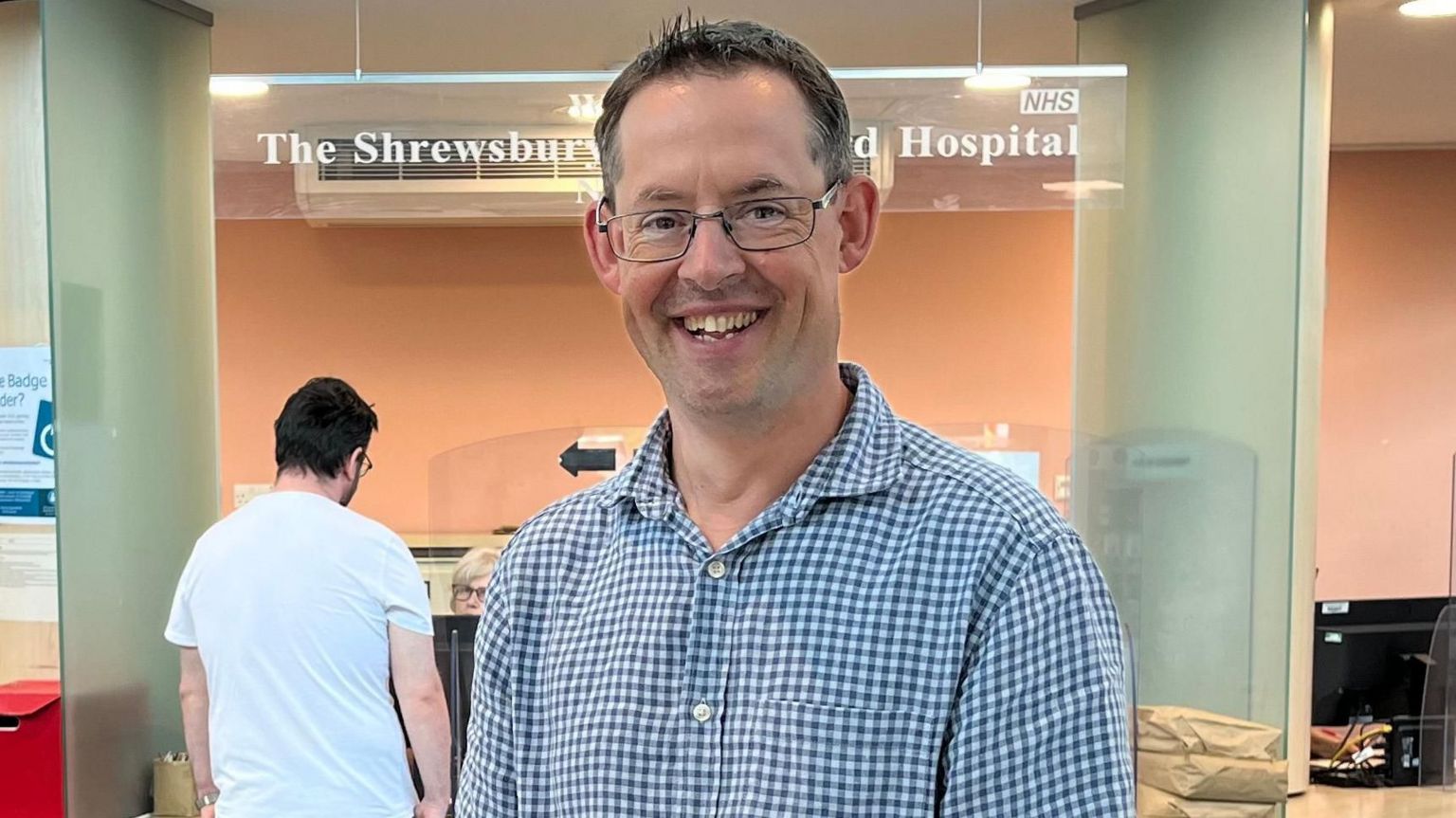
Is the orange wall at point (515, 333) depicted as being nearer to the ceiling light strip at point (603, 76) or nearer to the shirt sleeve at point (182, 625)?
the ceiling light strip at point (603, 76)

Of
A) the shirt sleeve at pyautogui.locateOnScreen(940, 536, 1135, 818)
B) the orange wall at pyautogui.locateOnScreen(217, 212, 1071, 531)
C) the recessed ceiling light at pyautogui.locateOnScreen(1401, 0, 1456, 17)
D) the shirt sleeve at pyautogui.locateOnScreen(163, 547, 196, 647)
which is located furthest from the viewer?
the orange wall at pyautogui.locateOnScreen(217, 212, 1071, 531)

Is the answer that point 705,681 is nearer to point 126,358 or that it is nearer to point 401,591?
point 401,591

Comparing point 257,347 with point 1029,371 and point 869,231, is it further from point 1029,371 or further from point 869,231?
point 869,231

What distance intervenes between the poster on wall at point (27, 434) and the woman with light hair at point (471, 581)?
3.56 feet

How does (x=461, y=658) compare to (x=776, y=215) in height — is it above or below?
below

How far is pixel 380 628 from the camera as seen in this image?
91.6 inches

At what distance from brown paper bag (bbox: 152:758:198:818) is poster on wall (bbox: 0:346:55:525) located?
770 mm

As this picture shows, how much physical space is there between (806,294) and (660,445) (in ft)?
0.86

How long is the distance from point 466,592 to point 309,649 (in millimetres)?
1310

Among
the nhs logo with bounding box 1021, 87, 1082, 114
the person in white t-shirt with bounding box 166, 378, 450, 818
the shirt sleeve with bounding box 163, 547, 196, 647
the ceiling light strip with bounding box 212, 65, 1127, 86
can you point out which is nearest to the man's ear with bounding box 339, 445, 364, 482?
the person in white t-shirt with bounding box 166, 378, 450, 818

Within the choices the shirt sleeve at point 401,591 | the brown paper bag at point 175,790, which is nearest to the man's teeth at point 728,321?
the shirt sleeve at point 401,591

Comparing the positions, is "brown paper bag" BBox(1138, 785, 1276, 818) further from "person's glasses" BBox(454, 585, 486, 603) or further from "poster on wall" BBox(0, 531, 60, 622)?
"poster on wall" BBox(0, 531, 60, 622)

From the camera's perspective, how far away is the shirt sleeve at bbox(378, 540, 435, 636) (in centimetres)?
232

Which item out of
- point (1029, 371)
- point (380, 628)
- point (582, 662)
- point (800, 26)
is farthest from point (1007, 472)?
point (1029, 371)
